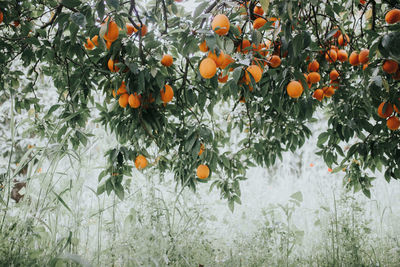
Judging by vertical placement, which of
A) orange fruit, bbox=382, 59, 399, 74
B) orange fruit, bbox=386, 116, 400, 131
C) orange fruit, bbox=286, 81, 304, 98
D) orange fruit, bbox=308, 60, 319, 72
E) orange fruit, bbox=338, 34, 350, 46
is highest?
orange fruit, bbox=338, 34, 350, 46

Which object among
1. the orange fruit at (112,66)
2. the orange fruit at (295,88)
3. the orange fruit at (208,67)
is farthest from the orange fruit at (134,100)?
the orange fruit at (295,88)

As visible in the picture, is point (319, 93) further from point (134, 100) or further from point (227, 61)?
point (134, 100)

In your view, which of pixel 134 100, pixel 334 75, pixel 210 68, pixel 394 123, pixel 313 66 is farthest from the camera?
pixel 334 75

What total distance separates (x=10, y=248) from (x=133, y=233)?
1.68ft

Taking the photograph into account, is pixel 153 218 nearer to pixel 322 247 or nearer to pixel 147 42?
pixel 147 42

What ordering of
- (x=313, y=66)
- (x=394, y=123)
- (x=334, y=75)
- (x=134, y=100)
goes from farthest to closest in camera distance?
(x=334, y=75) → (x=313, y=66) → (x=394, y=123) → (x=134, y=100)

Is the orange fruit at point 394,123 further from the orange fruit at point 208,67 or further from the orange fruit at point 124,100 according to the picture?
the orange fruit at point 124,100

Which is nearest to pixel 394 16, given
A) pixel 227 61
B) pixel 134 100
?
pixel 227 61

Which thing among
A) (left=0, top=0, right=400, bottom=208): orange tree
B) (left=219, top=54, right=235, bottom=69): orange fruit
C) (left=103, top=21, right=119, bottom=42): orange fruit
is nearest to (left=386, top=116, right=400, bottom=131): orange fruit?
(left=0, top=0, right=400, bottom=208): orange tree

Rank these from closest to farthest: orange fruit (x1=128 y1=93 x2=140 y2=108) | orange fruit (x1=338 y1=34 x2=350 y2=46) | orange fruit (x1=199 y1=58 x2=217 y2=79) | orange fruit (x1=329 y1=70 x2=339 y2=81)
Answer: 1. orange fruit (x1=199 y1=58 x2=217 y2=79)
2. orange fruit (x1=128 y1=93 x2=140 y2=108)
3. orange fruit (x1=338 y1=34 x2=350 y2=46)
4. orange fruit (x1=329 y1=70 x2=339 y2=81)

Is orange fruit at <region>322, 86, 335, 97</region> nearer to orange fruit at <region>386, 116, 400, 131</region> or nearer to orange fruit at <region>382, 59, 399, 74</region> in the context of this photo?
orange fruit at <region>386, 116, 400, 131</region>

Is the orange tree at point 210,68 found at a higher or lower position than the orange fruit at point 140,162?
higher

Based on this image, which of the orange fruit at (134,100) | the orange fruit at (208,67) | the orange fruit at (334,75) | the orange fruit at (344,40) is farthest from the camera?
the orange fruit at (334,75)

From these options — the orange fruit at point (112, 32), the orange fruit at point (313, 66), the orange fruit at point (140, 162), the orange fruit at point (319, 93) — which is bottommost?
the orange fruit at point (140, 162)
